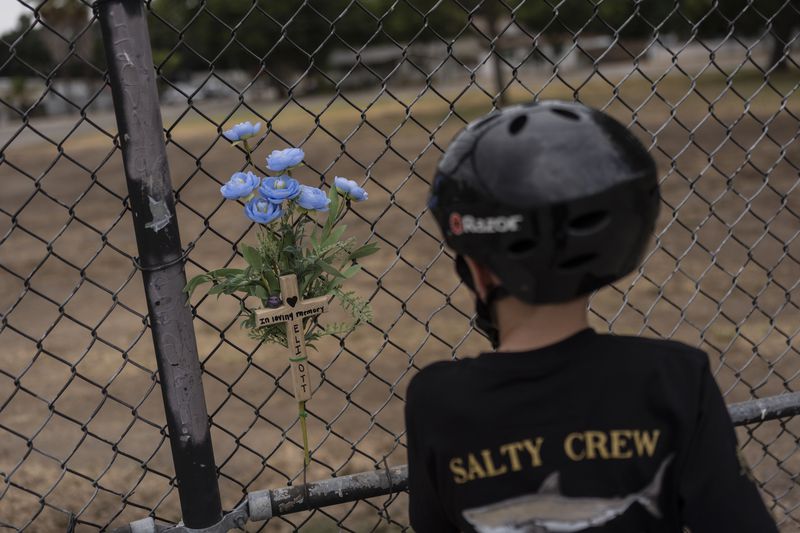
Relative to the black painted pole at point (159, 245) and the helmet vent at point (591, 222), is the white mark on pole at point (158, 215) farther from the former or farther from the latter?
the helmet vent at point (591, 222)

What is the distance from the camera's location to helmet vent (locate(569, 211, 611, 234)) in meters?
1.36

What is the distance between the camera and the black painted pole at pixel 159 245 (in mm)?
1707

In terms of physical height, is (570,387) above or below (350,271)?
below

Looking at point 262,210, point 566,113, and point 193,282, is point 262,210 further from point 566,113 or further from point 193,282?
point 566,113

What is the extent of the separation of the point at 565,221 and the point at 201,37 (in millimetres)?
55566

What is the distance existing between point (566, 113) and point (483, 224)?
0.25m

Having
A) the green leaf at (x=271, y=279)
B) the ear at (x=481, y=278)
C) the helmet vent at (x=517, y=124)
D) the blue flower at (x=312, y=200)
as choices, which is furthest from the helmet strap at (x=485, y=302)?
the green leaf at (x=271, y=279)

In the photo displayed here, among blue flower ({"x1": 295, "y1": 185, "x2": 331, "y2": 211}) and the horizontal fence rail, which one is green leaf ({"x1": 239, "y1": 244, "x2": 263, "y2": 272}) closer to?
blue flower ({"x1": 295, "y1": 185, "x2": 331, "y2": 211})

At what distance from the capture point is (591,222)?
4.50 ft

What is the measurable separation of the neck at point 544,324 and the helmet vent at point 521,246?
0.11m

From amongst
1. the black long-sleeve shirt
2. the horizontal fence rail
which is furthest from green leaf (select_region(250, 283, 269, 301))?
the black long-sleeve shirt

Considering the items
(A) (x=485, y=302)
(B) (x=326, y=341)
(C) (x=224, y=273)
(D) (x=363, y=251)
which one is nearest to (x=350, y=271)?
(D) (x=363, y=251)

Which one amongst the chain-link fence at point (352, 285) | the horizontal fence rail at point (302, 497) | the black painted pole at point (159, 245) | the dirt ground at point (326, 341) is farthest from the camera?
the dirt ground at point (326, 341)

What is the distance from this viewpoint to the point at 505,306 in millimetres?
1476
